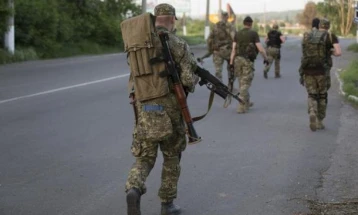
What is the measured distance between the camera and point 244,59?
11.8m

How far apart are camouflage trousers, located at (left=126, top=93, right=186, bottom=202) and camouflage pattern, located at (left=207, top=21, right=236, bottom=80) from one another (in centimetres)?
915

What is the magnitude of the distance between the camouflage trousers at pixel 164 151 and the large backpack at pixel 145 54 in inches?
6.0

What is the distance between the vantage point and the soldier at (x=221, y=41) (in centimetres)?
1431

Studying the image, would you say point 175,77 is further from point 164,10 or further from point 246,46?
point 246,46

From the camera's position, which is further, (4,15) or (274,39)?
(4,15)

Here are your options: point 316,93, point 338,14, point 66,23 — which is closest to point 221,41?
point 316,93

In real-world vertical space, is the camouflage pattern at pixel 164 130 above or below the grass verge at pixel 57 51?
above

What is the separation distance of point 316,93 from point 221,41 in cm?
489

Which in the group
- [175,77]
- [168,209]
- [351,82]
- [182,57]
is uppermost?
[182,57]

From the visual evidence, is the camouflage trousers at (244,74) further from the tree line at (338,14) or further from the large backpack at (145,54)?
the tree line at (338,14)

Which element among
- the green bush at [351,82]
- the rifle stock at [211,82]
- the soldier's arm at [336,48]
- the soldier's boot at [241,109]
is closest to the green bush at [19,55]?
the green bush at [351,82]

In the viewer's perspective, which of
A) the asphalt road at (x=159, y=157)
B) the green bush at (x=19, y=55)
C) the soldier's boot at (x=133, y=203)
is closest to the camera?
the soldier's boot at (x=133, y=203)

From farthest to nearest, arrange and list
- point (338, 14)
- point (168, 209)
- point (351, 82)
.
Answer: point (338, 14) < point (351, 82) < point (168, 209)

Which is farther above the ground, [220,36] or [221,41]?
[220,36]
